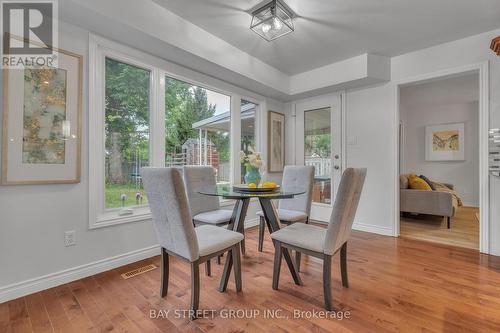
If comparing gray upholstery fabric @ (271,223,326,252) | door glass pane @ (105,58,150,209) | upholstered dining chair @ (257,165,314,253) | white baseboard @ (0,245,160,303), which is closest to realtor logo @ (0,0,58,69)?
door glass pane @ (105,58,150,209)

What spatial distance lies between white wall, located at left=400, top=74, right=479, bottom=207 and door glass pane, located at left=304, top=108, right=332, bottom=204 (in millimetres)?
1994

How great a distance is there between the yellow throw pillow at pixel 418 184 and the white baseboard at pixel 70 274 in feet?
13.6

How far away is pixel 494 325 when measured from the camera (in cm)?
147

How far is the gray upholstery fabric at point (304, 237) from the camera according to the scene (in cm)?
166

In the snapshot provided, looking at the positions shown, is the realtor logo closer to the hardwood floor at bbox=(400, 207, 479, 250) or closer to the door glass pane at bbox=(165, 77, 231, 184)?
the door glass pane at bbox=(165, 77, 231, 184)

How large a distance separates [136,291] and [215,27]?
103 inches

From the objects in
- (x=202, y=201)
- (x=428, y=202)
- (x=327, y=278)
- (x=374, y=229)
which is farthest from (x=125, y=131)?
(x=428, y=202)

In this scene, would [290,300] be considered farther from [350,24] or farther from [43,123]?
[350,24]

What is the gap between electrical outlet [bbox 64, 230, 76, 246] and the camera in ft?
6.53

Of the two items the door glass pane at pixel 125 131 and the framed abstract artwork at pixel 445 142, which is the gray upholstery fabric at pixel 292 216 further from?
the framed abstract artwork at pixel 445 142

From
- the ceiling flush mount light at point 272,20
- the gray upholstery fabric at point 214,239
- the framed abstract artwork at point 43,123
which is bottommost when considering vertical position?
the gray upholstery fabric at point 214,239

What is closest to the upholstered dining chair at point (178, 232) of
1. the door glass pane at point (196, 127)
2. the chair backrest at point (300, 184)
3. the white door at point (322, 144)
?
the chair backrest at point (300, 184)

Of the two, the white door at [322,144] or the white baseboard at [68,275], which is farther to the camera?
A: the white door at [322,144]

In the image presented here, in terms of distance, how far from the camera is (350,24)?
8.23ft
